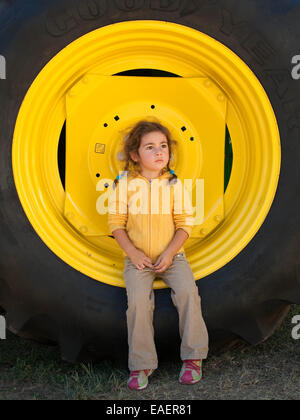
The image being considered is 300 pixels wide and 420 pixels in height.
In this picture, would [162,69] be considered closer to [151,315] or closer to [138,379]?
[151,315]

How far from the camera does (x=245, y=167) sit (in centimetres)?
242

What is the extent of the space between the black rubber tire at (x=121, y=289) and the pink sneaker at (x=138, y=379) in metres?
0.11

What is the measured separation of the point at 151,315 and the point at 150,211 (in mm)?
358

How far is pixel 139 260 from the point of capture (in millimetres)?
2275

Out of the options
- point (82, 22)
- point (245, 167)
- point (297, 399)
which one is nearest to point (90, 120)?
point (82, 22)

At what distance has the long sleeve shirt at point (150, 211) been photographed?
2.32 metres

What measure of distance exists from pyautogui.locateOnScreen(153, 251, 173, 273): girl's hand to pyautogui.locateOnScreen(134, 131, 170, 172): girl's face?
1.00ft

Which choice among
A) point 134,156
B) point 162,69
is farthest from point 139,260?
point 162,69

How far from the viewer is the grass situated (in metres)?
2.19

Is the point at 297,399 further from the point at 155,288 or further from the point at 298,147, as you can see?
the point at 298,147

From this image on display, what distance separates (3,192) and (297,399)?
1189 millimetres

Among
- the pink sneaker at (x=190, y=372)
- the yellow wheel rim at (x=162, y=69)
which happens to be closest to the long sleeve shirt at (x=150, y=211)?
the yellow wheel rim at (x=162, y=69)

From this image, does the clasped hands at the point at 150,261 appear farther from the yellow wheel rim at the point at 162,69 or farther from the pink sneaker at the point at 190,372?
the pink sneaker at the point at 190,372

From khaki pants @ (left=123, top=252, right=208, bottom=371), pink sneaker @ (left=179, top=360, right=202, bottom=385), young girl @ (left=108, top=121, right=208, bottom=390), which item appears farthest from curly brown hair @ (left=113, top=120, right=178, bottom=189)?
pink sneaker @ (left=179, top=360, right=202, bottom=385)
